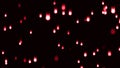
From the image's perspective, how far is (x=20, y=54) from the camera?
2.44 meters

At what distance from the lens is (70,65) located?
8.07 feet

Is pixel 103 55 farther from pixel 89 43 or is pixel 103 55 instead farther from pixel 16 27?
pixel 16 27

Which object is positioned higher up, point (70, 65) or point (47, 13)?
point (47, 13)

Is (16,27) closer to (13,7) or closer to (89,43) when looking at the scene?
(13,7)

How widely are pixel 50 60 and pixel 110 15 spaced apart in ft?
1.21

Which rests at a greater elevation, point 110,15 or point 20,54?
point 110,15

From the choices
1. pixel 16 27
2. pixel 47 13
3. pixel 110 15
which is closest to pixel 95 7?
pixel 110 15

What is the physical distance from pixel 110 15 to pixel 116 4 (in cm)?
6

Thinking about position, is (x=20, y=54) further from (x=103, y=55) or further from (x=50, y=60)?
(x=103, y=55)

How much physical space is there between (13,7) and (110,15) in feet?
1.56

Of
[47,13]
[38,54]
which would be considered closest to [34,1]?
[47,13]

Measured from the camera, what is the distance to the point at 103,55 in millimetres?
2457

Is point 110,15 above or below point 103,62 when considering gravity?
above

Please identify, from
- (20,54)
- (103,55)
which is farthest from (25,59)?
(103,55)
